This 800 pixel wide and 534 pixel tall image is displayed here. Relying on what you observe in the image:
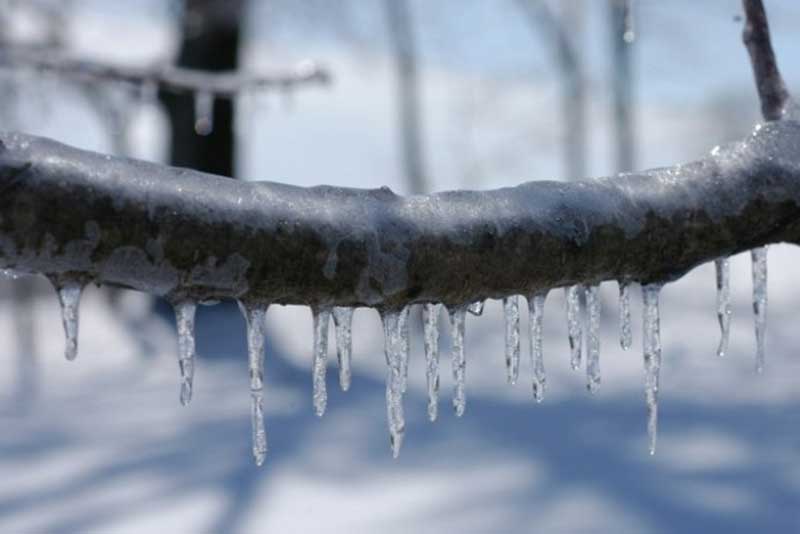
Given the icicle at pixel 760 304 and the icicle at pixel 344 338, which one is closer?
the icicle at pixel 344 338

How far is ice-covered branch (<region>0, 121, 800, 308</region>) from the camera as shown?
2.77ft

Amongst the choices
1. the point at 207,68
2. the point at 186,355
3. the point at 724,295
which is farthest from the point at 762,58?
the point at 207,68

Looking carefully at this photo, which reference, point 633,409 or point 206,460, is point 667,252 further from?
point 633,409

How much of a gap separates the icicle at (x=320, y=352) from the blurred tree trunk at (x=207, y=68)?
1102 centimetres

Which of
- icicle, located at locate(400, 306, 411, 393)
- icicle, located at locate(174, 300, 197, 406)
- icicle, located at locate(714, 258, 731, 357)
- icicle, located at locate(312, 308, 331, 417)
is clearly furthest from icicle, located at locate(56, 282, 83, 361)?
icicle, located at locate(714, 258, 731, 357)

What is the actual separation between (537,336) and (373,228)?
59cm

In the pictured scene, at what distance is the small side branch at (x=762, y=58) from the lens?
1.40 meters

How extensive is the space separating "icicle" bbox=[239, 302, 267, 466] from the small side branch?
2.46 ft

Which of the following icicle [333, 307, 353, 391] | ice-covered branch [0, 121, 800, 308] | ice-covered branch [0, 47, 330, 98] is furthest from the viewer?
ice-covered branch [0, 47, 330, 98]

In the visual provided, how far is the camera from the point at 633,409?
6.77 metres

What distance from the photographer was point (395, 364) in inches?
56.3

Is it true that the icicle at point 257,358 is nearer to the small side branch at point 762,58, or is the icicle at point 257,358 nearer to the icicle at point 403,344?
the icicle at point 403,344

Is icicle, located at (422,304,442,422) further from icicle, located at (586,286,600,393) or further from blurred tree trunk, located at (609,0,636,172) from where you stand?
blurred tree trunk, located at (609,0,636,172)

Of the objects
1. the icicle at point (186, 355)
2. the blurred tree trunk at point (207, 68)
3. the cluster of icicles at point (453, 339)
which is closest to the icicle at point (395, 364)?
the cluster of icicles at point (453, 339)
